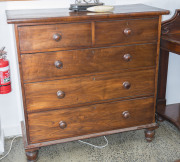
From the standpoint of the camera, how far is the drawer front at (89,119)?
214 cm

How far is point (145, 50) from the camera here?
2.20 m

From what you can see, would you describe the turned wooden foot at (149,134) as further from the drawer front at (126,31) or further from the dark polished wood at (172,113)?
the drawer front at (126,31)

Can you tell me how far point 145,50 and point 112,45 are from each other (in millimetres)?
292

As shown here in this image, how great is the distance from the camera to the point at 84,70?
6.86ft

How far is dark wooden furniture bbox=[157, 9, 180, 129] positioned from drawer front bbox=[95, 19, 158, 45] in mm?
278

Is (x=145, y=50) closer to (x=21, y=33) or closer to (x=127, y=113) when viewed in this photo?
(x=127, y=113)

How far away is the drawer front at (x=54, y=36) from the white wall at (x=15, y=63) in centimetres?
52

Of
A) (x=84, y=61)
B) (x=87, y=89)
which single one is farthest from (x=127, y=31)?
(x=87, y=89)

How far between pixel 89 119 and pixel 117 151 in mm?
421

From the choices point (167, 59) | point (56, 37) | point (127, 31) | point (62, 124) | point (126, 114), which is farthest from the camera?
point (167, 59)

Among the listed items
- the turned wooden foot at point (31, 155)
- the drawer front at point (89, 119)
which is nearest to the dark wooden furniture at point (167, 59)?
the drawer front at point (89, 119)

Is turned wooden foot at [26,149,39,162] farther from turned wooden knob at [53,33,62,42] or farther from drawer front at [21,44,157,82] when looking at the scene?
turned wooden knob at [53,33,62,42]

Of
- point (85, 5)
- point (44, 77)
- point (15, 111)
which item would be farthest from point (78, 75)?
point (15, 111)

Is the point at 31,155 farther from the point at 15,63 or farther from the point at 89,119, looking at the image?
the point at 15,63
